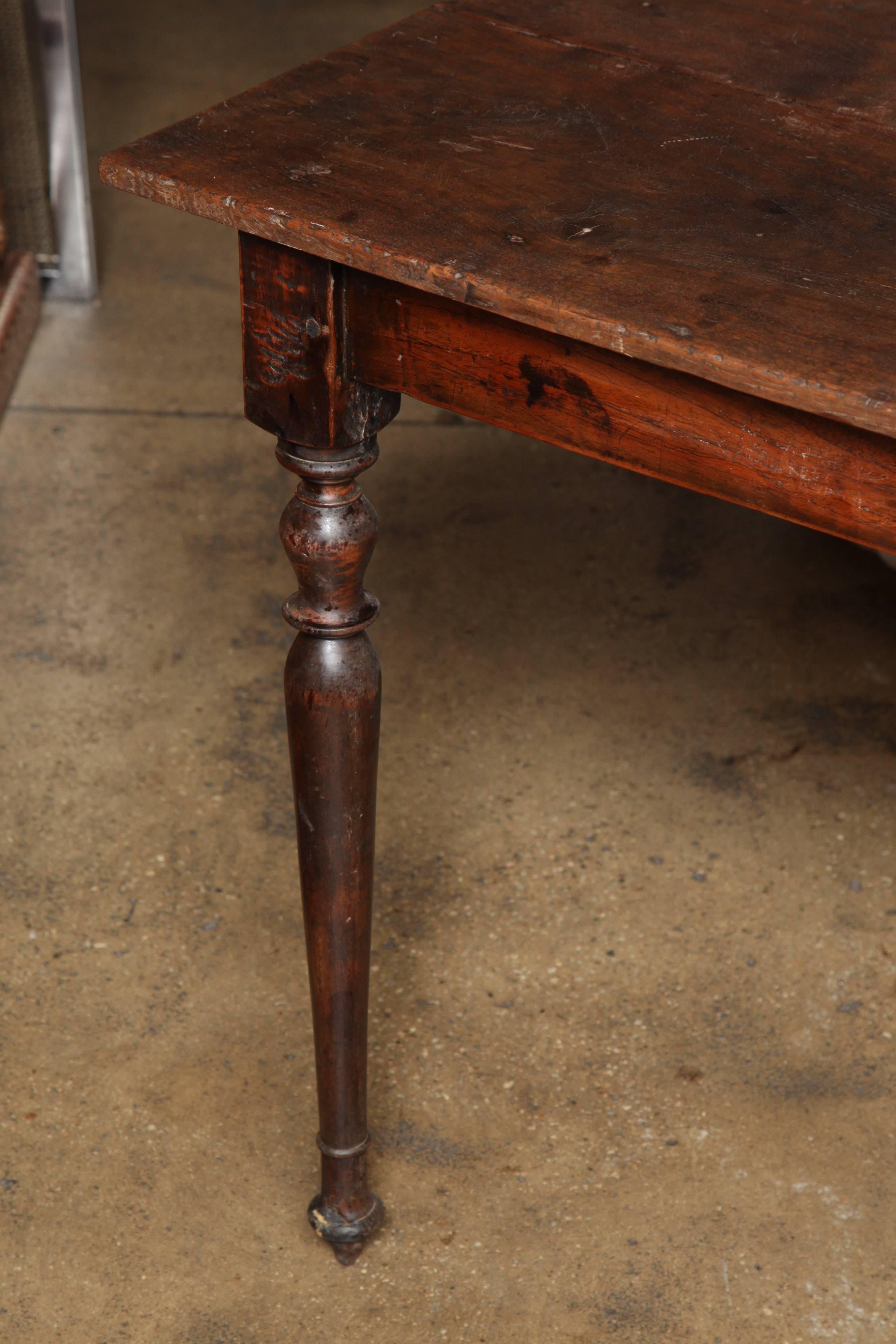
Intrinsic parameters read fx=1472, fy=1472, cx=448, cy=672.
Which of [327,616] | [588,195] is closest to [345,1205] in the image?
[327,616]

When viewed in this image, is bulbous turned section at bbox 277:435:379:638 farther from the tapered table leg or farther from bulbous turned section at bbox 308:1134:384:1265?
bulbous turned section at bbox 308:1134:384:1265

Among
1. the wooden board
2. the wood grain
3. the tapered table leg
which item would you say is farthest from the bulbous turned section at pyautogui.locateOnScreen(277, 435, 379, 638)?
the wood grain

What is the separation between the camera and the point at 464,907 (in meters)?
1.71

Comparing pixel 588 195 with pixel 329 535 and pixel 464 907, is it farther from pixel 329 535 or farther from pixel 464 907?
pixel 464 907

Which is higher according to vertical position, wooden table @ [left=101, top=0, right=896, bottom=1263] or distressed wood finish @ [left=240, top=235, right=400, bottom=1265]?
wooden table @ [left=101, top=0, right=896, bottom=1263]

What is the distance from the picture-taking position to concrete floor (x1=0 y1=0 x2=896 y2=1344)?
1354 millimetres

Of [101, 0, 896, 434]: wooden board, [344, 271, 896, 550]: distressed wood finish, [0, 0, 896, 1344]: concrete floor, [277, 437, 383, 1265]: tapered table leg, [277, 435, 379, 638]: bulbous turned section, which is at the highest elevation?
[101, 0, 896, 434]: wooden board

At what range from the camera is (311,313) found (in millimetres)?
1015

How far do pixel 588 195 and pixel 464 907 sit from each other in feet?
3.00

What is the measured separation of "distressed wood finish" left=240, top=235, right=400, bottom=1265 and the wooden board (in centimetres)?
7

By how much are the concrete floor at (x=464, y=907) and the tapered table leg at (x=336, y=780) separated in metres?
0.13

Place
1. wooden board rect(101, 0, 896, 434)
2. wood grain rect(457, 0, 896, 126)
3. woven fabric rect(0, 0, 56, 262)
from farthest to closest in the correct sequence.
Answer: woven fabric rect(0, 0, 56, 262), wood grain rect(457, 0, 896, 126), wooden board rect(101, 0, 896, 434)

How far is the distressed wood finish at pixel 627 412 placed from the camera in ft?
2.98

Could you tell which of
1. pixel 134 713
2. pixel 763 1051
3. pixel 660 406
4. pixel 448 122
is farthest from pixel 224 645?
pixel 660 406
